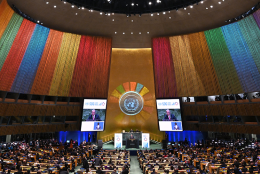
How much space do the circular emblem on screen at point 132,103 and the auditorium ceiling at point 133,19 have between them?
21.8 ft

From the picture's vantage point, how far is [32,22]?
54.9 feet

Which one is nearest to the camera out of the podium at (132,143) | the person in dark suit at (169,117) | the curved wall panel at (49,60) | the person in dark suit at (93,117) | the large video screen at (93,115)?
the curved wall panel at (49,60)

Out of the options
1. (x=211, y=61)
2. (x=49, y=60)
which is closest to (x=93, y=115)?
(x=49, y=60)

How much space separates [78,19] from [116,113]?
11706 mm

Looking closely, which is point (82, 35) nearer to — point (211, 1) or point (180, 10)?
point (180, 10)

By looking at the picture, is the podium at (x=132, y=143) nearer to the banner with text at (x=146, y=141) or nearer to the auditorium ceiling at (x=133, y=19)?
the banner with text at (x=146, y=141)

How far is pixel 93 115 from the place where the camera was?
18953 mm

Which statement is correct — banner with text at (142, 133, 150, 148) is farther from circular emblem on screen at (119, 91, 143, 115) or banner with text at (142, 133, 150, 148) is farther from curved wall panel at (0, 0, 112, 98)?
curved wall panel at (0, 0, 112, 98)

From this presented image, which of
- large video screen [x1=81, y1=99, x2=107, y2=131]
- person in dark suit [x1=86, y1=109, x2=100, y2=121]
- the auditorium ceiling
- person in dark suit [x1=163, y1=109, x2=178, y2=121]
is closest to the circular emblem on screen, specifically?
large video screen [x1=81, y1=99, x2=107, y2=131]

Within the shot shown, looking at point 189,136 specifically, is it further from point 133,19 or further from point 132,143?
point 133,19

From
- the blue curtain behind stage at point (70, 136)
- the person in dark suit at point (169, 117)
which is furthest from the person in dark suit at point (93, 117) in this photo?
the person in dark suit at point (169, 117)

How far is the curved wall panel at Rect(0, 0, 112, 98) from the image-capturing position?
14691 millimetres

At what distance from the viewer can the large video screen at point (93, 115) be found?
18714mm

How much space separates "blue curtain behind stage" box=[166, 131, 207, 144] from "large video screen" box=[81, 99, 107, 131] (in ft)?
27.0
